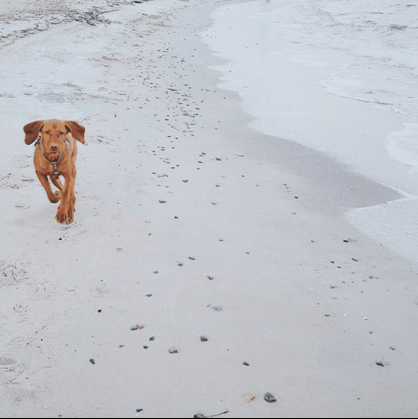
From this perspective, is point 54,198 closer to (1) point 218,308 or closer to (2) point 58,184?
(2) point 58,184

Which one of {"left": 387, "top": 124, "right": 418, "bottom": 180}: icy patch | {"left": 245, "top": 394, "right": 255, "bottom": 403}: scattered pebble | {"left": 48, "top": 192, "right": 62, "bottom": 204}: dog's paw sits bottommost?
{"left": 245, "top": 394, "right": 255, "bottom": 403}: scattered pebble

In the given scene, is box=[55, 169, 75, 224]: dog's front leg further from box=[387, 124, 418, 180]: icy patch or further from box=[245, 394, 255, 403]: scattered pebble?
box=[387, 124, 418, 180]: icy patch

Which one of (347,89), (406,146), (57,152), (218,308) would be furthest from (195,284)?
(347,89)

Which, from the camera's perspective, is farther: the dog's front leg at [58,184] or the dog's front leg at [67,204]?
the dog's front leg at [58,184]

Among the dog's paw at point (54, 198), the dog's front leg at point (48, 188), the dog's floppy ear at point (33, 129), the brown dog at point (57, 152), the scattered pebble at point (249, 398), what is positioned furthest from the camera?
the dog's paw at point (54, 198)

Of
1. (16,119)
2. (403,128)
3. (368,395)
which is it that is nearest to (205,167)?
(16,119)

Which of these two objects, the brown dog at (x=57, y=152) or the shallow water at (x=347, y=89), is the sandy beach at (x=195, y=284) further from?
the shallow water at (x=347, y=89)

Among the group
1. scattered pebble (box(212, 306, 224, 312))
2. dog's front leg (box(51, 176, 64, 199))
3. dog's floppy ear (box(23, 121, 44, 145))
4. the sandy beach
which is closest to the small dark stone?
the sandy beach

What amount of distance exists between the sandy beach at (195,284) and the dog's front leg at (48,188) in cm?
34

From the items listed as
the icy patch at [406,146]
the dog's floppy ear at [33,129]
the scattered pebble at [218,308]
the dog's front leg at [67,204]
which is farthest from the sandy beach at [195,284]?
the icy patch at [406,146]

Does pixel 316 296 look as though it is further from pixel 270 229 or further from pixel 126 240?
pixel 126 240

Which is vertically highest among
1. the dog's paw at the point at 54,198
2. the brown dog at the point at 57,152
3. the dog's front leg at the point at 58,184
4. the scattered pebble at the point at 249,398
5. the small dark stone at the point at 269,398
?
the brown dog at the point at 57,152

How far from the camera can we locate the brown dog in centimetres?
535

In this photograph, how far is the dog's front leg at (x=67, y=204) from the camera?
582cm
